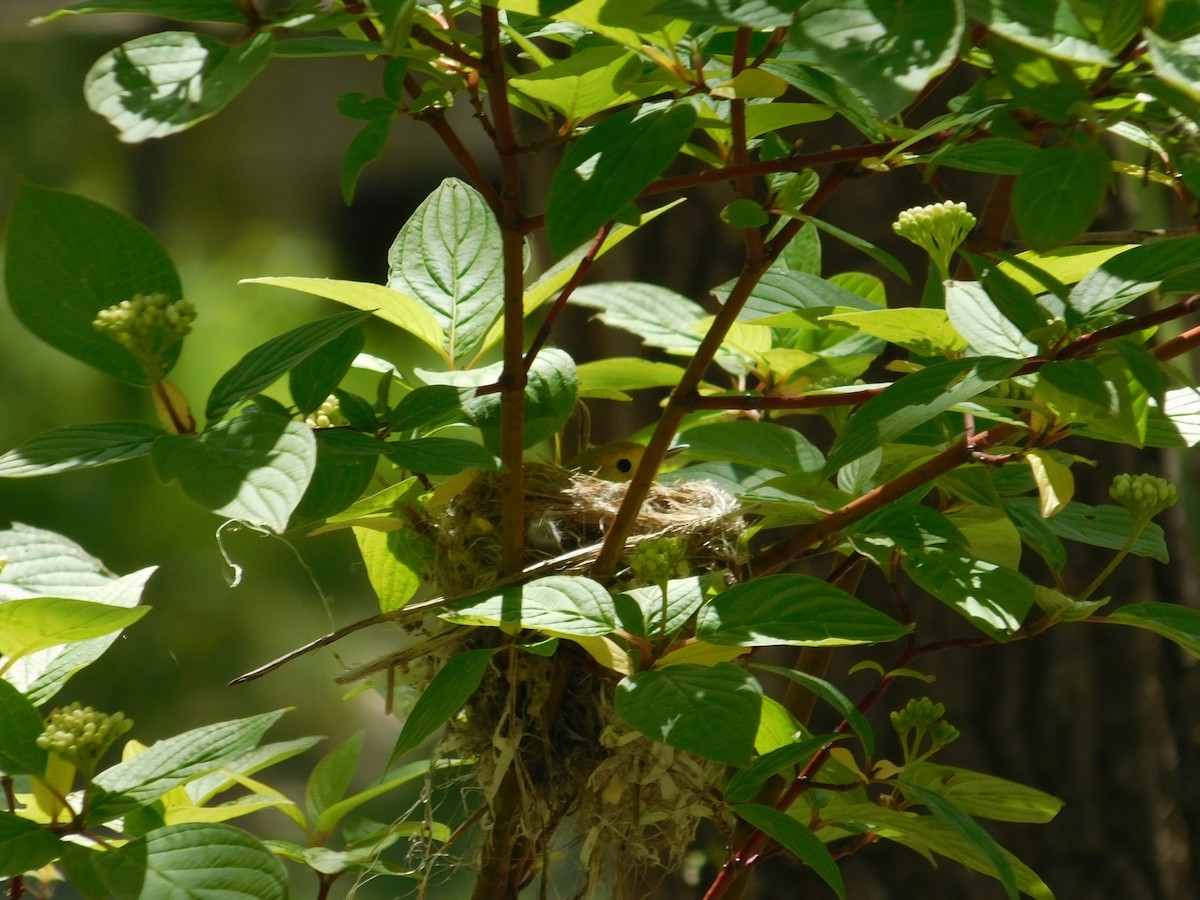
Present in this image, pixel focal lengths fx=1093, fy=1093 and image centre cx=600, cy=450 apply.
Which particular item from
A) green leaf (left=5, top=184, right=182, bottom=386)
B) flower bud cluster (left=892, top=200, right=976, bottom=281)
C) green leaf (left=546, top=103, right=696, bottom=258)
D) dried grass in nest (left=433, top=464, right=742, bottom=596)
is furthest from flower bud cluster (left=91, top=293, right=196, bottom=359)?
flower bud cluster (left=892, top=200, right=976, bottom=281)

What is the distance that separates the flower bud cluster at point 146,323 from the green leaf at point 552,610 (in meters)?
0.15

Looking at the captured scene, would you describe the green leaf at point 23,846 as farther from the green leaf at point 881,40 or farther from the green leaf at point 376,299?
the green leaf at point 881,40

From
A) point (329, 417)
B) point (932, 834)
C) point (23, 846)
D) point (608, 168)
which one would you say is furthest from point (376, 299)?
point (932, 834)

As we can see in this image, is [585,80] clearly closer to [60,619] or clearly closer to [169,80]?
[169,80]

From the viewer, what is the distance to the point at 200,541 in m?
2.65

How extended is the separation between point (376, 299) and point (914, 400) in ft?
0.85

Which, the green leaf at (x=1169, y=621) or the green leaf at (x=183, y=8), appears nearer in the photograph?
the green leaf at (x=183, y=8)

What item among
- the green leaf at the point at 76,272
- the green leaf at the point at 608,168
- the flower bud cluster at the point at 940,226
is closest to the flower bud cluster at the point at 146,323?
the green leaf at the point at 76,272

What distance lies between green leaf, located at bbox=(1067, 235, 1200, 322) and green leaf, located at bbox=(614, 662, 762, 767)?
198 mm

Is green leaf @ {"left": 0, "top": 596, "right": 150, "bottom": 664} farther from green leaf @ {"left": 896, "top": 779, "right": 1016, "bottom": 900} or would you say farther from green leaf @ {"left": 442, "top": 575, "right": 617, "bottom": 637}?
green leaf @ {"left": 896, "top": 779, "right": 1016, "bottom": 900}

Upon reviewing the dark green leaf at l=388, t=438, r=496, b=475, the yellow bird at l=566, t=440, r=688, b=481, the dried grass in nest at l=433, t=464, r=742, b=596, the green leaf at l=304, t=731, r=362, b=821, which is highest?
the dark green leaf at l=388, t=438, r=496, b=475

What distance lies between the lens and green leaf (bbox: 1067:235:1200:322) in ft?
1.36

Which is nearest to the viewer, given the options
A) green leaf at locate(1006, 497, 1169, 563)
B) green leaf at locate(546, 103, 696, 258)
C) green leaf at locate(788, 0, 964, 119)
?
green leaf at locate(788, 0, 964, 119)

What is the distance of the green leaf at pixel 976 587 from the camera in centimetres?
48
